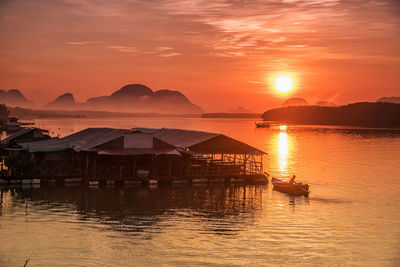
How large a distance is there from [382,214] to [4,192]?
114 feet

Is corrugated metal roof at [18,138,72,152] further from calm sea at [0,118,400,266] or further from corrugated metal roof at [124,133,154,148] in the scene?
corrugated metal roof at [124,133,154,148]

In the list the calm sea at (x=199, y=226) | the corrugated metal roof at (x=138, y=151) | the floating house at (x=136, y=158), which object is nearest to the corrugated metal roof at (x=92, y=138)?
the floating house at (x=136, y=158)

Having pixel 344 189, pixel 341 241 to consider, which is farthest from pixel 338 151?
pixel 341 241

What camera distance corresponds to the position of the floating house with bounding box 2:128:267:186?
1797 inches

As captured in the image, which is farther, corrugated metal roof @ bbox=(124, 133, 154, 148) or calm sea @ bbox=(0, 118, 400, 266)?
corrugated metal roof @ bbox=(124, 133, 154, 148)

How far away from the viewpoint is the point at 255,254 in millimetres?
25984

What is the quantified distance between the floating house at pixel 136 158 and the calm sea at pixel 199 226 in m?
2.42

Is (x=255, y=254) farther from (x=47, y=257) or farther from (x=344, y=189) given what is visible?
(x=344, y=189)

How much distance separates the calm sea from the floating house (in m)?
2.42

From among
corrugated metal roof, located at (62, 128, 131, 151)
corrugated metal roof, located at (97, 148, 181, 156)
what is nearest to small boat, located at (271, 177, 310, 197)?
corrugated metal roof, located at (97, 148, 181, 156)

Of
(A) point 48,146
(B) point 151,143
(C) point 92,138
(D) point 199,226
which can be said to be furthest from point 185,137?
(D) point 199,226

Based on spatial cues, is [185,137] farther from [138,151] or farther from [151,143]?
[138,151]

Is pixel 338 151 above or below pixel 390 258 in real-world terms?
above

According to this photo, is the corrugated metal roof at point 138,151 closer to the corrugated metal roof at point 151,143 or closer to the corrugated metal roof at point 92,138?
the corrugated metal roof at point 151,143
